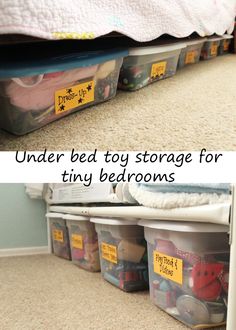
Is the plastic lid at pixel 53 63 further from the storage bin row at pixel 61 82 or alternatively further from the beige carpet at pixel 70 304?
the beige carpet at pixel 70 304

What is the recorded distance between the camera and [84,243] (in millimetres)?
1288

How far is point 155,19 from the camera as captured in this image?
0.93 metres

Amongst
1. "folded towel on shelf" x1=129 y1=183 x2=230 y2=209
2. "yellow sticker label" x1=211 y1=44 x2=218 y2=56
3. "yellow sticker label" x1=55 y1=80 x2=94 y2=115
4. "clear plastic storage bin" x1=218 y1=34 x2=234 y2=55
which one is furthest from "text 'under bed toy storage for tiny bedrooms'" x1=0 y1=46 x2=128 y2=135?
"clear plastic storage bin" x1=218 y1=34 x2=234 y2=55

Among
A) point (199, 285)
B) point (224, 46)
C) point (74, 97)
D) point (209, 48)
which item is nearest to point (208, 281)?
point (199, 285)

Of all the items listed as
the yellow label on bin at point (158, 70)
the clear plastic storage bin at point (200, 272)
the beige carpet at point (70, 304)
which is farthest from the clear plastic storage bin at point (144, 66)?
the beige carpet at point (70, 304)

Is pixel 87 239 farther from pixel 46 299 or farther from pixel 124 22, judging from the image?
pixel 124 22

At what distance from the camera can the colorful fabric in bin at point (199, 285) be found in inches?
26.7

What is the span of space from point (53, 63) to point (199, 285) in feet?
1.69

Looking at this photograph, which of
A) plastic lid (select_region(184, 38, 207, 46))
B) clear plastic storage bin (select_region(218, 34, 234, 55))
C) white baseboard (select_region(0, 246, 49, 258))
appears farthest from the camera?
clear plastic storage bin (select_region(218, 34, 234, 55))

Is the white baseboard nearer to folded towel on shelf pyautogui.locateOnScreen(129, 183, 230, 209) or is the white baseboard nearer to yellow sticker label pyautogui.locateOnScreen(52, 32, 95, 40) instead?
folded towel on shelf pyautogui.locateOnScreen(129, 183, 230, 209)

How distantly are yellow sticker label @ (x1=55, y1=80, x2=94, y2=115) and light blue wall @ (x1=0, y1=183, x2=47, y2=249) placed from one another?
943 mm

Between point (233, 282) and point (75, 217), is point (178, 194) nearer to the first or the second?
point (233, 282)

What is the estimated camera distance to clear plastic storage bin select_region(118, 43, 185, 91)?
100cm

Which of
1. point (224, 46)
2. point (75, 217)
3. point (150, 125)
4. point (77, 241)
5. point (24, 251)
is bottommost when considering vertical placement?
point (24, 251)
